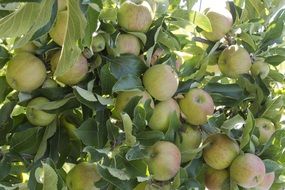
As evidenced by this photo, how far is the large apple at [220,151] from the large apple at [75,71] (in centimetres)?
45

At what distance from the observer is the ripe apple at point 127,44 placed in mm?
1595

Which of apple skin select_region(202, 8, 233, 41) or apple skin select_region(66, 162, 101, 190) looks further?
apple skin select_region(202, 8, 233, 41)

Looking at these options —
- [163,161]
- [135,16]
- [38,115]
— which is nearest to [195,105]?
[163,161]

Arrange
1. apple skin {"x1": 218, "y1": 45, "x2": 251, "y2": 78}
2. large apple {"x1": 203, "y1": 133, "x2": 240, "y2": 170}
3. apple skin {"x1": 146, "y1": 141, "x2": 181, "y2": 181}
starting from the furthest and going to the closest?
1. apple skin {"x1": 218, "y1": 45, "x2": 251, "y2": 78}
2. large apple {"x1": 203, "y1": 133, "x2": 240, "y2": 170}
3. apple skin {"x1": 146, "y1": 141, "x2": 181, "y2": 181}

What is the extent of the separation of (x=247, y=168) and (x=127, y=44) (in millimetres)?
520

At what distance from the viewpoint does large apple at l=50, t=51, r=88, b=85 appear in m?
1.55

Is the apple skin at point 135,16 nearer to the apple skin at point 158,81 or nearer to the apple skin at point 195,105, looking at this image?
the apple skin at point 158,81

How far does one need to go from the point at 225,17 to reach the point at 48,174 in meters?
0.90

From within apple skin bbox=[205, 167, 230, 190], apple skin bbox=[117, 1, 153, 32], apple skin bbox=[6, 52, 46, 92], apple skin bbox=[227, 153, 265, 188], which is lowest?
apple skin bbox=[205, 167, 230, 190]

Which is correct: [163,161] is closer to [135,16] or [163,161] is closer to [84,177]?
[84,177]

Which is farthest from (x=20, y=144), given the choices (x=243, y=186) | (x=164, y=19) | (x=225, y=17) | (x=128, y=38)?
(x=225, y=17)

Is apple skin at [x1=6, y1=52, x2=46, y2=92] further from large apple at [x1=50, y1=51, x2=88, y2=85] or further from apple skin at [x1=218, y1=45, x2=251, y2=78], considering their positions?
apple skin at [x1=218, y1=45, x2=251, y2=78]

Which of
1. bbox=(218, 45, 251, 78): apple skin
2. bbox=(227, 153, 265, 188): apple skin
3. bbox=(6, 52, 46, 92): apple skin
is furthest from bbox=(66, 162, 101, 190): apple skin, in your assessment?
bbox=(218, 45, 251, 78): apple skin

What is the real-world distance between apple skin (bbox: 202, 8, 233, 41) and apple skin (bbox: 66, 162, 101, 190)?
651 mm
